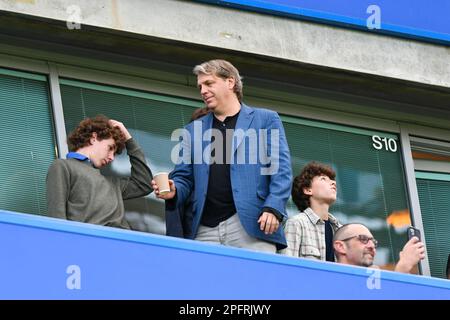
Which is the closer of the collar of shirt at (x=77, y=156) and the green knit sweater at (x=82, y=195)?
the green knit sweater at (x=82, y=195)

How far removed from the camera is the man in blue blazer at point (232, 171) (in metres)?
9.93

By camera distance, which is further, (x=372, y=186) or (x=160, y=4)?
(x=372, y=186)

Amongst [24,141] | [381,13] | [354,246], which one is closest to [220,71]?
[354,246]

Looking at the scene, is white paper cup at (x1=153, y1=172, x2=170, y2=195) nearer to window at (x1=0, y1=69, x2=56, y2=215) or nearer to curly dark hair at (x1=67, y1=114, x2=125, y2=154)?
curly dark hair at (x1=67, y1=114, x2=125, y2=154)

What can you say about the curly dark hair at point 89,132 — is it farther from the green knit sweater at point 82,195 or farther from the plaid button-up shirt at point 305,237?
the plaid button-up shirt at point 305,237

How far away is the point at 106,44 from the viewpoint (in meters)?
11.5

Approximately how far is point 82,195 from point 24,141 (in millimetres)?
1373

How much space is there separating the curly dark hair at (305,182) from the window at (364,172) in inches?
60.4

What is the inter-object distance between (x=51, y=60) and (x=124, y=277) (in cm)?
258

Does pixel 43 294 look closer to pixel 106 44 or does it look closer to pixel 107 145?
pixel 107 145

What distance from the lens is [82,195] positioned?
987cm

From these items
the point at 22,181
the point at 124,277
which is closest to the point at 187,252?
the point at 124,277

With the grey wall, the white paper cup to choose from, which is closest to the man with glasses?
the white paper cup

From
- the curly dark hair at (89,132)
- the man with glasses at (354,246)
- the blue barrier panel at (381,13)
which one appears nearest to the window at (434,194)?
the blue barrier panel at (381,13)
